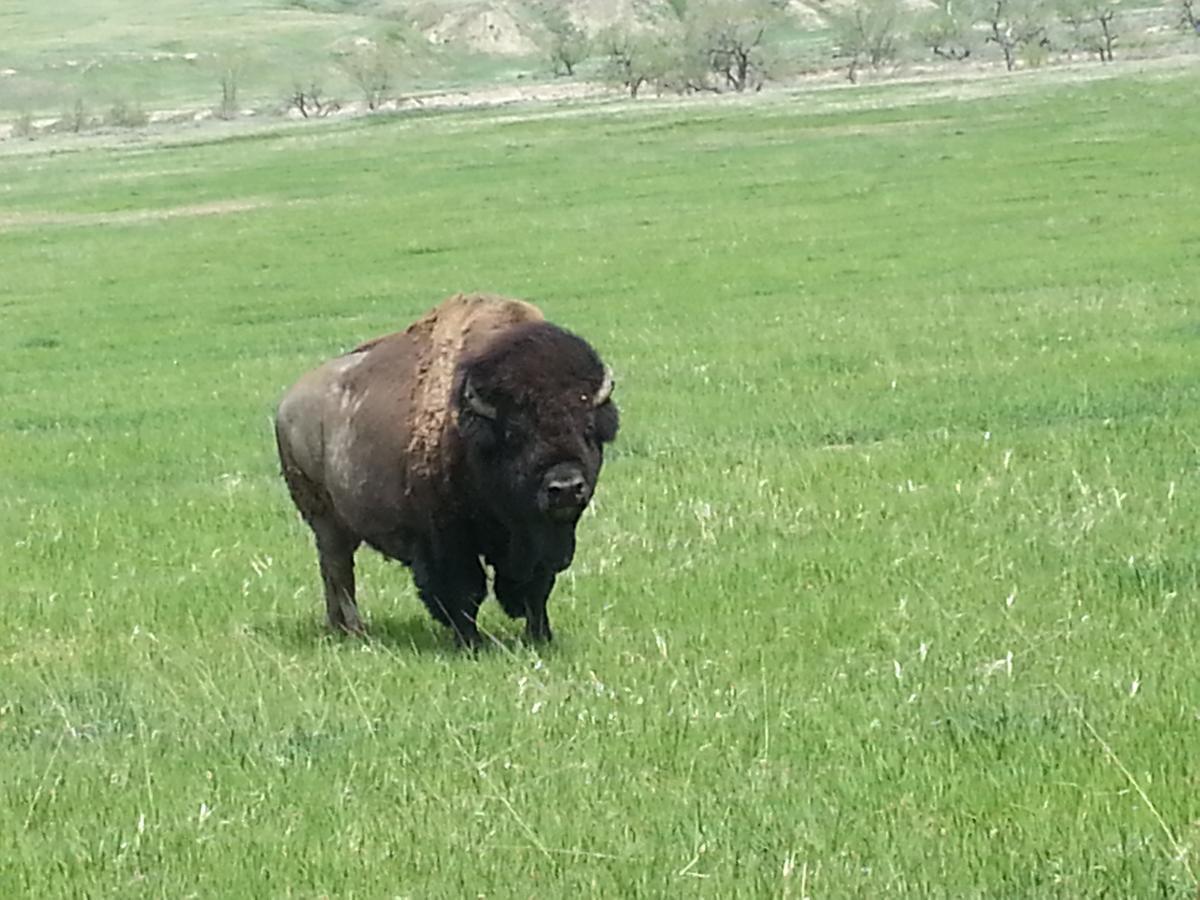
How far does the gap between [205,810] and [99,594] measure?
16.5 ft

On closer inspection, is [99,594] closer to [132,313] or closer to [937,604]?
[937,604]

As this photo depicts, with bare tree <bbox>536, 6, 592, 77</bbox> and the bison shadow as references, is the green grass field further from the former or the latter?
bare tree <bbox>536, 6, 592, 77</bbox>

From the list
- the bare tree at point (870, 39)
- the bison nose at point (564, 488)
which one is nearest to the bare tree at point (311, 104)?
the bare tree at point (870, 39)

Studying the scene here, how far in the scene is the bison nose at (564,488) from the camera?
8703mm

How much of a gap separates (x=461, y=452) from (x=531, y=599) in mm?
812

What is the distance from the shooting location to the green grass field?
6.24 metres

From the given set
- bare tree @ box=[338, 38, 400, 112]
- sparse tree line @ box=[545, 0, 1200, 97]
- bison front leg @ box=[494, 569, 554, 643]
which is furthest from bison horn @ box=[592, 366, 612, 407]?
bare tree @ box=[338, 38, 400, 112]

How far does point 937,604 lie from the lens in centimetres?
962

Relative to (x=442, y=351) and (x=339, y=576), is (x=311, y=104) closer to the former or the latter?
(x=339, y=576)

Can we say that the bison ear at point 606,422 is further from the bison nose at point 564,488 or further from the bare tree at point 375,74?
the bare tree at point 375,74

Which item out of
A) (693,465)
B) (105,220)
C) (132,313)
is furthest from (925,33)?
(693,465)

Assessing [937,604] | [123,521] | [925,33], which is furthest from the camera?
[925,33]

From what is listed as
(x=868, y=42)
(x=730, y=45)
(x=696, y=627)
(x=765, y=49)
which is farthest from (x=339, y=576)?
(x=765, y=49)

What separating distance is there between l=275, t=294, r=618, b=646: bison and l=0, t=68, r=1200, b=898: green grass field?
43 cm
